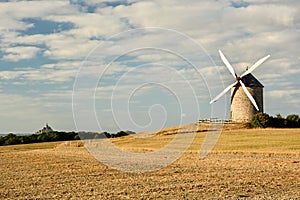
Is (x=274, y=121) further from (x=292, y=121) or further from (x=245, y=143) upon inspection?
(x=245, y=143)

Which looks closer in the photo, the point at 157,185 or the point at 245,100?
the point at 157,185

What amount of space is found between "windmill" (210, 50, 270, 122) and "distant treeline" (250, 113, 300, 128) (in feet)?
19.3

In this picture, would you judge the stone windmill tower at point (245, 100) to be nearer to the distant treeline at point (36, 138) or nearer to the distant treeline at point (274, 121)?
the distant treeline at point (274, 121)

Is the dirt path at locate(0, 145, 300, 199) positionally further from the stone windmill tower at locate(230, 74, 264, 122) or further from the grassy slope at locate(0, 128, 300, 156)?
the stone windmill tower at locate(230, 74, 264, 122)

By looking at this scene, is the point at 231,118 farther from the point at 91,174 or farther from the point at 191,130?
the point at 91,174

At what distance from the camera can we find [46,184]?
76.5 feet

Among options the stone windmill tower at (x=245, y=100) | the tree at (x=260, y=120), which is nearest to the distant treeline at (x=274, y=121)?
the tree at (x=260, y=120)

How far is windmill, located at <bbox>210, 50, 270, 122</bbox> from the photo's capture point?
4122 inches

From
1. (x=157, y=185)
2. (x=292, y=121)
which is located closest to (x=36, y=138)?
(x=292, y=121)

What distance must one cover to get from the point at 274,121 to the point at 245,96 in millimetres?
10629

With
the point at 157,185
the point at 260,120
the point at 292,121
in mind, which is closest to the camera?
the point at 157,185

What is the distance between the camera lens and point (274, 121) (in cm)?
9769

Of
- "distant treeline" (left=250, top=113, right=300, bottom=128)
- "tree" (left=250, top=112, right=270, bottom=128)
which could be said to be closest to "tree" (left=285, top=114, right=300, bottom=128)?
"distant treeline" (left=250, top=113, right=300, bottom=128)

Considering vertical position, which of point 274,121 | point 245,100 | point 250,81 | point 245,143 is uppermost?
point 250,81
